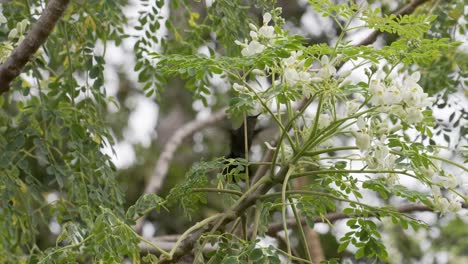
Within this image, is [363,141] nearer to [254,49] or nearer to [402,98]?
[402,98]

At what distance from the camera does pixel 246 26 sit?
2045mm

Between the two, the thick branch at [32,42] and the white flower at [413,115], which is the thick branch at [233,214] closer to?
the white flower at [413,115]

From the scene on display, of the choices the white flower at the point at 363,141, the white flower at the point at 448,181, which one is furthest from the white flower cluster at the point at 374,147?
the white flower at the point at 448,181

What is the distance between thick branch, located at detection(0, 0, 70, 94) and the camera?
1584mm

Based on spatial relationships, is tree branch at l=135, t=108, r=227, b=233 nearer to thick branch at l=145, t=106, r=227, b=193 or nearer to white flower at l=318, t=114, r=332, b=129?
thick branch at l=145, t=106, r=227, b=193

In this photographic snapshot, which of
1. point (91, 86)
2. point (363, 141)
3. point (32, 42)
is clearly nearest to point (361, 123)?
point (363, 141)

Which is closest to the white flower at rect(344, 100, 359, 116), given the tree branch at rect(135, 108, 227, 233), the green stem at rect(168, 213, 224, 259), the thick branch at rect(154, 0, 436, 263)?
the thick branch at rect(154, 0, 436, 263)

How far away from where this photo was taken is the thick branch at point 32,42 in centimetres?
158

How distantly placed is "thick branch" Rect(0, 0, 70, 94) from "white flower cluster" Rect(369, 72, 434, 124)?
63cm

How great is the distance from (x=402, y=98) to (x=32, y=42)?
0.74m

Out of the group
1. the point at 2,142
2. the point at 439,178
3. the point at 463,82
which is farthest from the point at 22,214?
the point at 463,82

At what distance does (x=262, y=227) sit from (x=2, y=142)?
0.68 metres

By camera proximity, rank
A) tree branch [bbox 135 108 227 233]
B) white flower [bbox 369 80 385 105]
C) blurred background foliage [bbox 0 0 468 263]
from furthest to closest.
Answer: tree branch [bbox 135 108 227 233] < blurred background foliage [bbox 0 0 468 263] < white flower [bbox 369 80 385 105]

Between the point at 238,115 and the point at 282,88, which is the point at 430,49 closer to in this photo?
the point at 282,88
